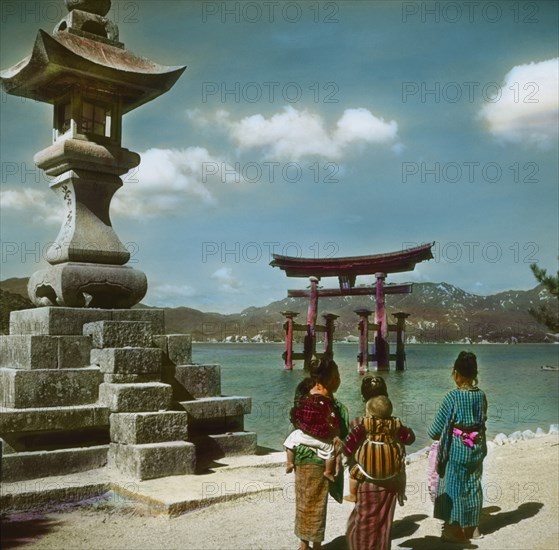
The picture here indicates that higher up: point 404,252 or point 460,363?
point 404,252

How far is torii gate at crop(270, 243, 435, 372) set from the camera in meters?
33.1

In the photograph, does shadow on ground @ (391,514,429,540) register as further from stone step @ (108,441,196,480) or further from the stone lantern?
the stone lantern

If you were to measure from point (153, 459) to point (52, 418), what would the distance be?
1012mm

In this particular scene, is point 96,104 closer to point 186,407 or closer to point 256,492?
point 186,407

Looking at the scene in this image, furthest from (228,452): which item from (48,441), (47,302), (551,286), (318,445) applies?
(551,286)

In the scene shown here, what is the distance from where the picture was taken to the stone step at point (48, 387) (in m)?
5.73

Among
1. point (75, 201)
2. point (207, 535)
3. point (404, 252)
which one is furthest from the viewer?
point (404, 252)

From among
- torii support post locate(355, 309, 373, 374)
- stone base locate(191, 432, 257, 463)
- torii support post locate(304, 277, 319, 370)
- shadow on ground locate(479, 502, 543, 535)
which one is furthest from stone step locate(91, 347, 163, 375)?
torii support post locate(355, 309, 373, 374)

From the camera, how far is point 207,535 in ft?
14.9

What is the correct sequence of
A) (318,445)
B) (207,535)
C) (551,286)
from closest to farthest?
(318,445) < (207,535) < (551,286)

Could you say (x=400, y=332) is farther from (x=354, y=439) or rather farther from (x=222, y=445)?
(x=354, y=439)

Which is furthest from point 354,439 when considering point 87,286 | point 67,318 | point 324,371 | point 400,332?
point 400,332

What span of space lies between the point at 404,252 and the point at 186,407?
27060 mm

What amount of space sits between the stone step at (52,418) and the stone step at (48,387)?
0.13 m
